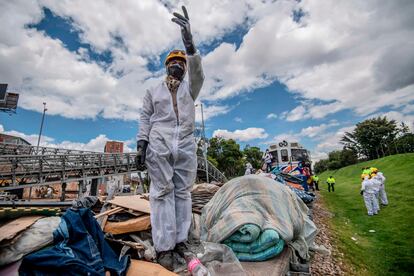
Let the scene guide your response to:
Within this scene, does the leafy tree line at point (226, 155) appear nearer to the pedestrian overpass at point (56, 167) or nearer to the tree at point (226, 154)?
the tree at point (226, 154)

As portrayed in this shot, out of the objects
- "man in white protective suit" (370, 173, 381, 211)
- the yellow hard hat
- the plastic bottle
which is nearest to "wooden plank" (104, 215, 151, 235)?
the plastic bottle

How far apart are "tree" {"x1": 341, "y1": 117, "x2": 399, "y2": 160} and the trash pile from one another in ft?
170

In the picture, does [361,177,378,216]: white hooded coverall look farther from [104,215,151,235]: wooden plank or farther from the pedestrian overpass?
the pedestrian overpass

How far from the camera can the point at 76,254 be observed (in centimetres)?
124

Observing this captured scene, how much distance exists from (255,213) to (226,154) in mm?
31153

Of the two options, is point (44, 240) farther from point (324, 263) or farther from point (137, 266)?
point (324, 263)

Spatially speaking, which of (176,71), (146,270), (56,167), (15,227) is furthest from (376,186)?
(56,167)

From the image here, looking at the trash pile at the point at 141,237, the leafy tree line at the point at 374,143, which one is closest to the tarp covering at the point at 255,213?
the trash pile at the point at 141,237

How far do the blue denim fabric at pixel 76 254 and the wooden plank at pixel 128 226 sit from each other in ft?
1.75

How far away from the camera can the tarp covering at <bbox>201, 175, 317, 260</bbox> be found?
1896 mm

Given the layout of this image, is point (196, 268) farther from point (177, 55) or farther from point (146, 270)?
point (177, 55)

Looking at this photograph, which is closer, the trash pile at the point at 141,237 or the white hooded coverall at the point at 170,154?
the trash pile at the point at 141,237

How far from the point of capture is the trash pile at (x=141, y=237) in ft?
3.82

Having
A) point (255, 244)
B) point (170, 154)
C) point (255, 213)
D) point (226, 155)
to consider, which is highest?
point (226, 155)
